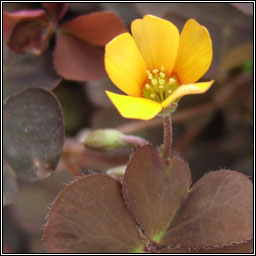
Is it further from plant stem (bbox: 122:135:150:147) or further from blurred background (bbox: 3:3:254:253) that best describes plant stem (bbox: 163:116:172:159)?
blurred background (bbox: 3:3:254:253)

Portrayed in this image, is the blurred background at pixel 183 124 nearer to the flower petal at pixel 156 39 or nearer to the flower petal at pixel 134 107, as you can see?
the flower petal at pixel 156 39

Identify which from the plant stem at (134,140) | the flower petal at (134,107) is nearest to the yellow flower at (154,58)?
the flower petal at (134,107)

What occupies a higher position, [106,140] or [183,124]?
[106,140]

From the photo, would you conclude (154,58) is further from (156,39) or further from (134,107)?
(134,107)

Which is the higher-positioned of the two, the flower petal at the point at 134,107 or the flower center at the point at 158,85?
the flower petal at the point at 134,107

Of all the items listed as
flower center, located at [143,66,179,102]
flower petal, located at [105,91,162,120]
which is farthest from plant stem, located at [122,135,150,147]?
flower petal, located at [105,91,162,120]

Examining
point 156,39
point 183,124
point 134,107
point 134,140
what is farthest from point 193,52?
point 183,124

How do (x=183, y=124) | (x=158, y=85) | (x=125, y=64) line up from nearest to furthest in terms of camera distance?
(x=125, y=64)
(x=158, y=85)
(x=183, y=124)
